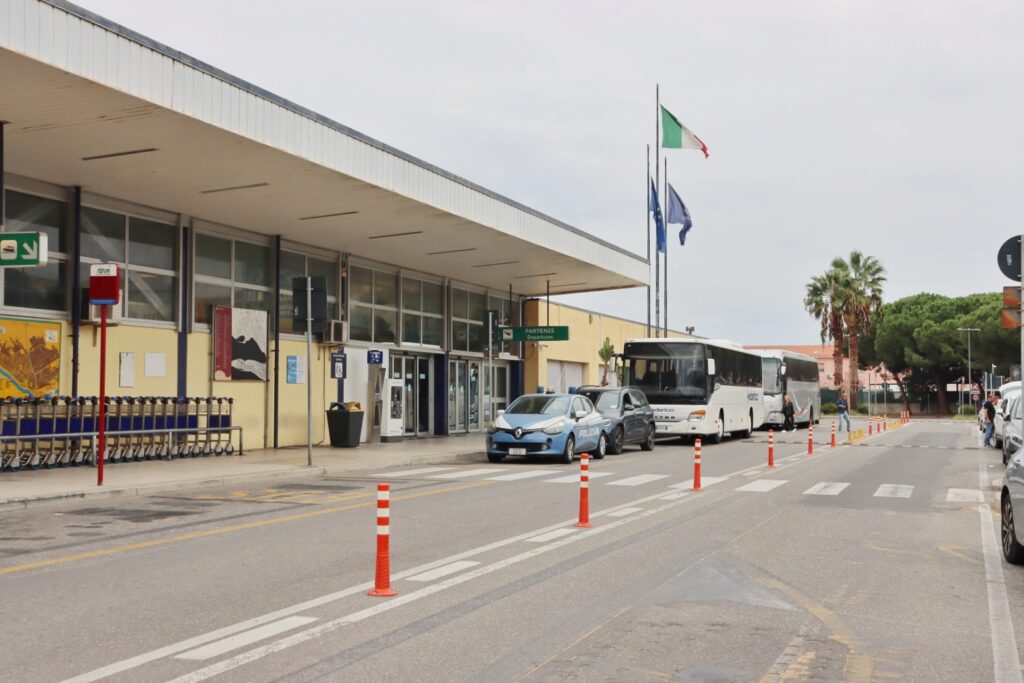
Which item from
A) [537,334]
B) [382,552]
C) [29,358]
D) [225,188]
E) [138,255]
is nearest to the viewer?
[382,552]

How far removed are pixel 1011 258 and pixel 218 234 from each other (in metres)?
17.1

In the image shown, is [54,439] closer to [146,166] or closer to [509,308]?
[146,166]

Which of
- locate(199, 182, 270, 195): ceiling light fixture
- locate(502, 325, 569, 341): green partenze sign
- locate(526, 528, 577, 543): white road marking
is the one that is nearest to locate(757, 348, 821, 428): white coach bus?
locate(502, 325, 569, 341): green partenze sign

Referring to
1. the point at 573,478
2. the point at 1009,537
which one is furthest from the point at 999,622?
the point at 573,478

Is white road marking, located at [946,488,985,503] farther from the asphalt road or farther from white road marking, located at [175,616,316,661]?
white road marking, located at [175,616,316,661]

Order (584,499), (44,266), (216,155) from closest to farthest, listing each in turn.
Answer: (584,499), (216,155), (44,266)

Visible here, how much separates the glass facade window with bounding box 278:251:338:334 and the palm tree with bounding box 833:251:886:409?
48.6m

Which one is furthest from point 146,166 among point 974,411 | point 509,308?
point 974,411

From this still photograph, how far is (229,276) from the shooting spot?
24219mm

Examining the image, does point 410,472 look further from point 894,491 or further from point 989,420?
A: point 989,420

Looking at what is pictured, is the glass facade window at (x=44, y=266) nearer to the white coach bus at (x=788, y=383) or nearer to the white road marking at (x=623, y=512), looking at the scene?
the white road marking at (x=623, y=512)

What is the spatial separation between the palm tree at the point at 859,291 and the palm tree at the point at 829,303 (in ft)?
1.00

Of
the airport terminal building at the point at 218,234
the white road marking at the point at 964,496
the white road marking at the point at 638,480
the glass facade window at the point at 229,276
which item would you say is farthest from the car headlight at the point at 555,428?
the white road marking at the point at 964,496

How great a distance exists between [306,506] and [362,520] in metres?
1.79
